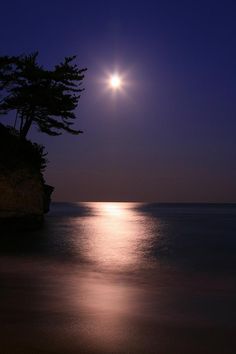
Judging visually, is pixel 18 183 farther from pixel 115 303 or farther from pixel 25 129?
pixel 115 303

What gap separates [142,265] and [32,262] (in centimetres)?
577

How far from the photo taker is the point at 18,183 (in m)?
31.9

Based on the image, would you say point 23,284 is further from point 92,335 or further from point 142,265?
point 142,265

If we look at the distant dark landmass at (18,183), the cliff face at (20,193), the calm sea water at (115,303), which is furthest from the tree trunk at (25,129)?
the calm sea water at (115,303)

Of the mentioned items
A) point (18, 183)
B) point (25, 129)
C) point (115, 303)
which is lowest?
point (115, 303)

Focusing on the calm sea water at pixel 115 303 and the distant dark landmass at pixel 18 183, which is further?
the distant dark landmass at pixel 18 183

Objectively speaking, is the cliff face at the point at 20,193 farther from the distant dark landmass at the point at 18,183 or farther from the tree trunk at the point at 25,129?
the tree trunk at the point at 25,129

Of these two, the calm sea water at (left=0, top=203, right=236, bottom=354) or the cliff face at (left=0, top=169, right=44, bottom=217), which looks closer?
the calm sea water at (left=0, top=203, right=236, bottom=354)

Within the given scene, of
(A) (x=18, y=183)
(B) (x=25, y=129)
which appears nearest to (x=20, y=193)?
(A) (x=18, y=183)

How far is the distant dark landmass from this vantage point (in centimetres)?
3094

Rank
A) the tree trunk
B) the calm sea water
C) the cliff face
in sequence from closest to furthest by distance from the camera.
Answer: the calm sea water → the cliff face → the tree trunk

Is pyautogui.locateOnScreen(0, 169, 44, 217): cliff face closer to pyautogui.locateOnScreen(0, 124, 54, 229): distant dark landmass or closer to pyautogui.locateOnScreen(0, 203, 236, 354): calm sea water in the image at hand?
pyautogui.locateOnScreen(0, 124, 54, 229): distant dark landmass

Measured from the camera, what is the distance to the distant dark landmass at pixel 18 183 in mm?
30938

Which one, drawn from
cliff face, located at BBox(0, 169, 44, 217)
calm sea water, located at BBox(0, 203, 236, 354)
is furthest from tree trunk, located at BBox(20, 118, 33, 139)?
calm sea water, located at BBox(0, 203, 236, 354)
